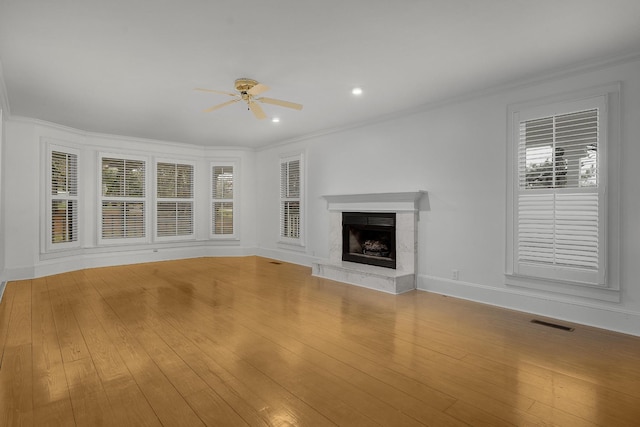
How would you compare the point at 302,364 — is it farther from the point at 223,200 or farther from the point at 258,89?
the point at 223,200

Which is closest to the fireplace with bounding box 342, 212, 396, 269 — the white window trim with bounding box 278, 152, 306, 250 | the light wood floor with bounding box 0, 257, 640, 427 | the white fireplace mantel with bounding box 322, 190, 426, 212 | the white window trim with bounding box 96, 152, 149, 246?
the white fireplace mantel with bounding box 322, 190, 426, 212

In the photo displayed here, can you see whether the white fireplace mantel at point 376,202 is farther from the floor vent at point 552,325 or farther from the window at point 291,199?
the floor vent at point 552,325

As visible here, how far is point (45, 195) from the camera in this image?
19.4 ft

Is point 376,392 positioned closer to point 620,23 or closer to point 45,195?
point 620,23

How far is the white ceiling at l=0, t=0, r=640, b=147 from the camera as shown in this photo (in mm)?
2574

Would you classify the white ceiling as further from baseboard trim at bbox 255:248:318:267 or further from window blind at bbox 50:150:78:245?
baseboard trim at bbox 255:248:318:267

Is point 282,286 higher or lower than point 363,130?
lower

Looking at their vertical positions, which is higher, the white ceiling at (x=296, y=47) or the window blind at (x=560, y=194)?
the white ceiling at (x=296, y=47)

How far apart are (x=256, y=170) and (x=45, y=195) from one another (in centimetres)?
413

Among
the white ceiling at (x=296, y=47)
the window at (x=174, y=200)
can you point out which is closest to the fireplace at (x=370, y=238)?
the white ceiling at (x=296, y=47)

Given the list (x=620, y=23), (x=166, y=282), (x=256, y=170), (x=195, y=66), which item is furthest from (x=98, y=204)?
(x=620, y=23)

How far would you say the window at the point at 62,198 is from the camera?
6.02m

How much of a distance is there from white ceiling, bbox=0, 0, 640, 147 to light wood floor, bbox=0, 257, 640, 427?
263 cm

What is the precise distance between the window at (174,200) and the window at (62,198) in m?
1.55
